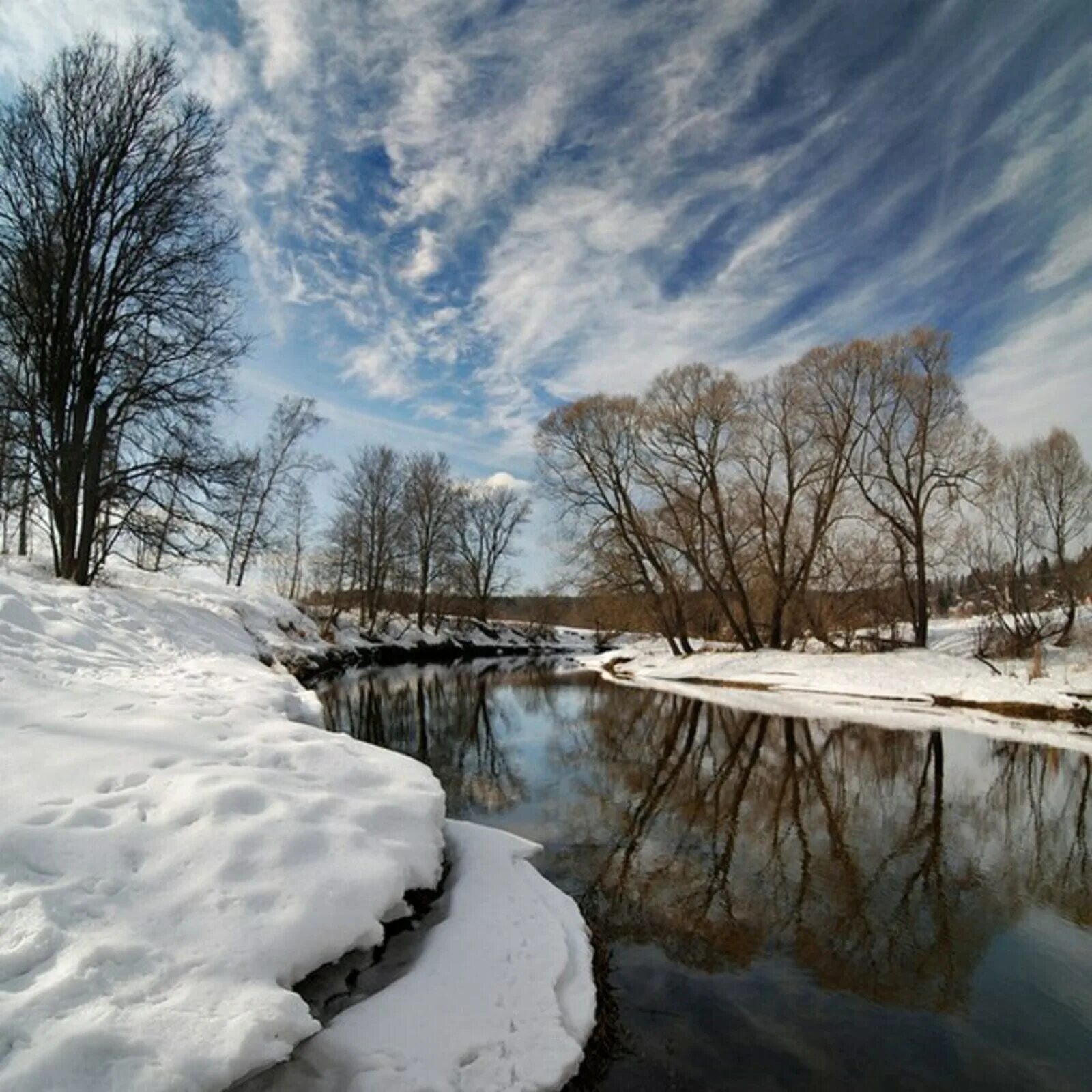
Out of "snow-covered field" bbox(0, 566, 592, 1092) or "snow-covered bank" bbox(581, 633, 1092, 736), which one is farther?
"snow-covered bank" bbox(581, 633, 1092, 736)

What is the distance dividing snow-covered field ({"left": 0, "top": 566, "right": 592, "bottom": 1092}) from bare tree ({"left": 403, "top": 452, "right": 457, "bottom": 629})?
38288 millimetres

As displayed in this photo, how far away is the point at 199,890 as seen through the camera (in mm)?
2965

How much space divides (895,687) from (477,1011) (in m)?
18.9

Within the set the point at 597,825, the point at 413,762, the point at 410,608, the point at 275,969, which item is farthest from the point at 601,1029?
the point at 410,608

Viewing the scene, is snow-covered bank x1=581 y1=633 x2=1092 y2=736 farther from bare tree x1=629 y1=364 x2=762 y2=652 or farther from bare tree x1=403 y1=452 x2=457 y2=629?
bare tree x1=403 y1=452 x2=457 y2=629

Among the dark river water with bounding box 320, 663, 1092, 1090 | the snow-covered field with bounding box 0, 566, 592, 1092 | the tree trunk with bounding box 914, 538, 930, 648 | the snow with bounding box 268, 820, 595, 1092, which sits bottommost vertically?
the dark river water with bounding box 320, 663, 1092, 1090

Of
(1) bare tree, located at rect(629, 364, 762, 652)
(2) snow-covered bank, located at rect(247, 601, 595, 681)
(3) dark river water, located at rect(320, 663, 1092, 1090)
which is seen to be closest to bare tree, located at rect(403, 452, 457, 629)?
(2) snow-covered bank, located at rect(247, 601, 595, 681)

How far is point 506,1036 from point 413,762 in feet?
8.81

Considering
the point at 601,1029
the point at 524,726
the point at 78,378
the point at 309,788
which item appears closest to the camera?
the point at 601,1029

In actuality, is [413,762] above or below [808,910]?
above

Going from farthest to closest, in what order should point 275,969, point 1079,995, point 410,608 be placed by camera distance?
point 410,608, point 1079,995, point 275,969

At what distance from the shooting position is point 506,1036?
3299 millimetres

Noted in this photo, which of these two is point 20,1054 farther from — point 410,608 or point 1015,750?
point 410,608

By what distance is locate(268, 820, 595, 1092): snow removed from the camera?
2.80 metres
